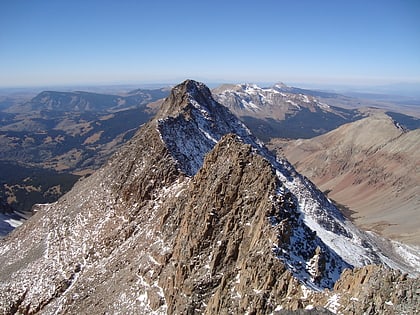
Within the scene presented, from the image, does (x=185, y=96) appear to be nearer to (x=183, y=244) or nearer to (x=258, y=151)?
(x=258, y=151)

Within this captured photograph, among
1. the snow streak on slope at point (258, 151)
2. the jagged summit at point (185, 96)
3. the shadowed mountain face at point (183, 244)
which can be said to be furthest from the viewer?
the jagged summit at point (185, 96)

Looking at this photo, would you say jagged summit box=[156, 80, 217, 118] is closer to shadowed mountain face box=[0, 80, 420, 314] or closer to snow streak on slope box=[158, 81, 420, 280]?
snow streak on slope box=[158, 81, 420, 280]

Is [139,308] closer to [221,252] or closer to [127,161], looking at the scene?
[221,252]

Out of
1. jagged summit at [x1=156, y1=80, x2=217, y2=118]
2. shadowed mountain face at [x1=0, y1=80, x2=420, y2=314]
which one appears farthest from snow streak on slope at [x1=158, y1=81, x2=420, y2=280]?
shadowed mountain face at [x1=0, y1=80, x2=420, y2=314]

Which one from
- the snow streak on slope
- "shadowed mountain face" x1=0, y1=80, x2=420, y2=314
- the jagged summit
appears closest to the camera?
"shadowed mountain face" x1=0, y1=80, x2=420, y2=314

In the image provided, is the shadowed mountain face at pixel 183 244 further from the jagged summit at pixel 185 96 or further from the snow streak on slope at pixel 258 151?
the jagged summit at pixel 185 96

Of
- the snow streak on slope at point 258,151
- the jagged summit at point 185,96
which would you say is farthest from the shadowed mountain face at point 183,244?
the jagged summit at point 185,96

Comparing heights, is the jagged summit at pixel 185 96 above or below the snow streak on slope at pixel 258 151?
above

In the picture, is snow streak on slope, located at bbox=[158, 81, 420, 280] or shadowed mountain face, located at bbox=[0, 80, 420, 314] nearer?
shadowed mountain face, located at bbox=[0, 80, 420, 314]

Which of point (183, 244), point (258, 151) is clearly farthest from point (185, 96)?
point (183, 244)
